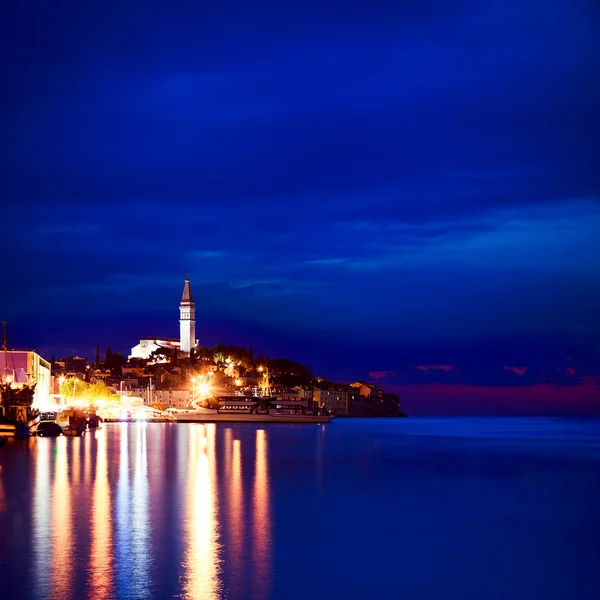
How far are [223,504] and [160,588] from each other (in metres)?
15.3

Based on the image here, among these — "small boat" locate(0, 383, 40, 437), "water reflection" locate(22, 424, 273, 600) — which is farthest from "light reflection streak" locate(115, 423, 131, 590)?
"small boat" locate(0, 383, 40, 437)

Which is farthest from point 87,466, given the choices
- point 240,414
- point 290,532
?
point 240,414

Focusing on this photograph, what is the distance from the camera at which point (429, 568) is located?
78.5 ft

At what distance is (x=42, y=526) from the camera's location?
28.8 metres

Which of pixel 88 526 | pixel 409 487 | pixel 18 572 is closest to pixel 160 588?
pixel 18 572

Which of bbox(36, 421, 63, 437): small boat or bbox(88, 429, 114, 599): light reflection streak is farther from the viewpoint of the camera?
bbox(36, 421, 63, 437): small boat

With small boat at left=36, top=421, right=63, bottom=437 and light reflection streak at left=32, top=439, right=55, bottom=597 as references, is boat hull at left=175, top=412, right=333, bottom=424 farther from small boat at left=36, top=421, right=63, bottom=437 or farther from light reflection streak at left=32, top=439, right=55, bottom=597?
light reflection streak at left=32, top=439, right=55, bottom=597

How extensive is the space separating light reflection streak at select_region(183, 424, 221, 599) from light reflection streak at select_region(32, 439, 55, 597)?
10.5ft

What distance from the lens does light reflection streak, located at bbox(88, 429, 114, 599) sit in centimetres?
2014

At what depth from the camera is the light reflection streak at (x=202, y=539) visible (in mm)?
20375

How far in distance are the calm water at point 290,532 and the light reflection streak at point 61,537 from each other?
5 cm

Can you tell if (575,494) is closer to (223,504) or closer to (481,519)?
(481,519)

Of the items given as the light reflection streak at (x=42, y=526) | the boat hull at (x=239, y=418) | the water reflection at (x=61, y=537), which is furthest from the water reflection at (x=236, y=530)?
the boat hull at (x=239, y=418)

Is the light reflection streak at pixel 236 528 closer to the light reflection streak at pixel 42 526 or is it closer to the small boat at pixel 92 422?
the light reflection streak at pixel 42 526
